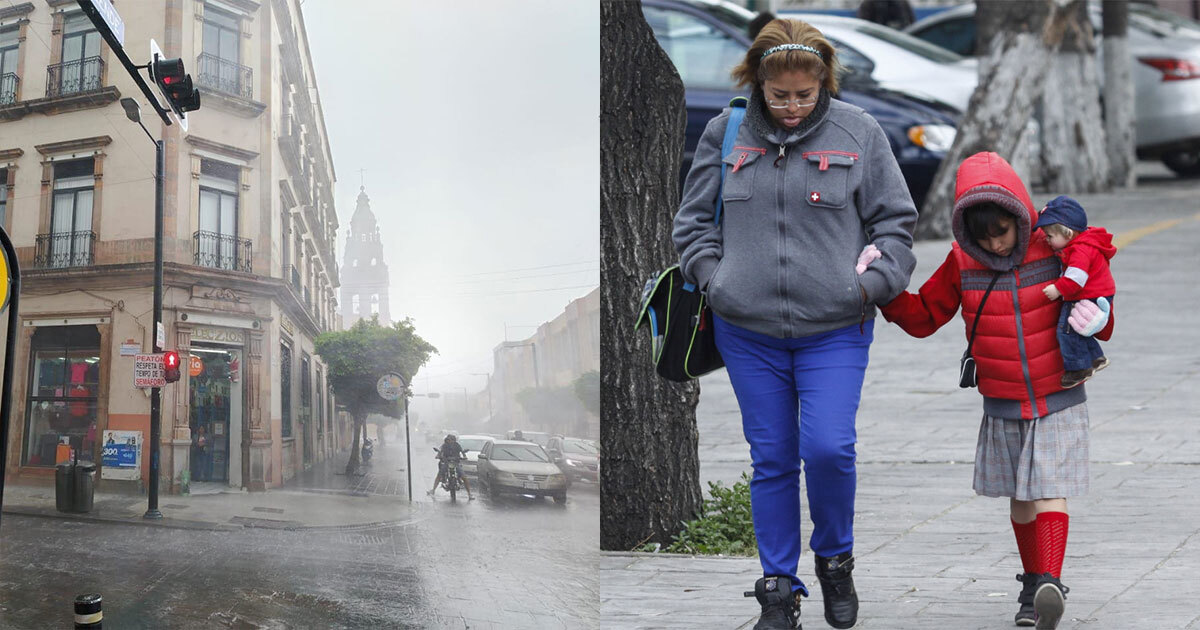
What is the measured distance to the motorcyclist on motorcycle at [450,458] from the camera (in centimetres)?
364

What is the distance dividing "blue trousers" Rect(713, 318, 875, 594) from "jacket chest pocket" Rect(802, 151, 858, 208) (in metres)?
0.34

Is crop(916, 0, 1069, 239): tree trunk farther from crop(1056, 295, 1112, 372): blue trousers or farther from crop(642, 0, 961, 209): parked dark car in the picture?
crop(1056, 295, 1112, 372): blue trousers

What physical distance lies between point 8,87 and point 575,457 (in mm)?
1641

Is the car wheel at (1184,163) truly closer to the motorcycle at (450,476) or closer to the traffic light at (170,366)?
the motorcycle at (450,476)

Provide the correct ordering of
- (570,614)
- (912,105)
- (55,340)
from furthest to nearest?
1. (912,105)
2. (570,614)
3. (55,340)

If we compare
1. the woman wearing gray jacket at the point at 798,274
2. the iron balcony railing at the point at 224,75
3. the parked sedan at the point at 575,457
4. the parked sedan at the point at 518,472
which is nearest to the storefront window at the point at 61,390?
the iron balcony railing at the point at 224,75

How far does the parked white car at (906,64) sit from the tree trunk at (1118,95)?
10.4 ft

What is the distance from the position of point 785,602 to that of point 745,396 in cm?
55

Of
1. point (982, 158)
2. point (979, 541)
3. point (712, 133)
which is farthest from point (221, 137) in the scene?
point (979, 541)

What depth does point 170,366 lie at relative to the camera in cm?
328

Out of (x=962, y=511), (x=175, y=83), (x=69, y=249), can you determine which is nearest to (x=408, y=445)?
(x=69, y=249)

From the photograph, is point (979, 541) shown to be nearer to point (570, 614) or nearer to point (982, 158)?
point (982, 158)

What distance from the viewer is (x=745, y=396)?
3.83 m

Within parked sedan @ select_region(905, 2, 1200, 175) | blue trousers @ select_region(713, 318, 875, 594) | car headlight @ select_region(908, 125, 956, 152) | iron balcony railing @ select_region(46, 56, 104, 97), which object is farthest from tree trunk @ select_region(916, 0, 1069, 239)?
iron balcony railing @ select_region(46, 56, 104, 97)
